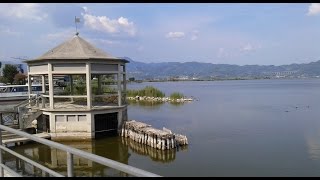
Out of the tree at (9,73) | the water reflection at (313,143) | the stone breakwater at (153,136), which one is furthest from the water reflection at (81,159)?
the tree at (9,73)

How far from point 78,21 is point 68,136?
422 inches

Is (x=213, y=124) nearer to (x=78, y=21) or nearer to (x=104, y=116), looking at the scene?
(x=104, y=116)

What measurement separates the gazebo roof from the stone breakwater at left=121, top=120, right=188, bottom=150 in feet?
17.0

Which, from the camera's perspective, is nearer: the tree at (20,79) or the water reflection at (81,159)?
the water reflection at (81,159)

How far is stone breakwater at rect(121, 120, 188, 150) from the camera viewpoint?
23281 millimetres

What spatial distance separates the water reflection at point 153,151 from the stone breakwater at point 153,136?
320 mm

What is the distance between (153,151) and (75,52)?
9.42 metres

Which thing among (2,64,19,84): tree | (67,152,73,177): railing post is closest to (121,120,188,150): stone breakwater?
(67,152,73,177): railing post

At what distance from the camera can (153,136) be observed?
78.5 feet

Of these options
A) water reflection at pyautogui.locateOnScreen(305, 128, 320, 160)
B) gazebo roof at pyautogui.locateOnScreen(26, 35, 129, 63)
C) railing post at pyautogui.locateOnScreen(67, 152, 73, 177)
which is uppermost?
gazebo roof at pyautogui.locateOnScreen(26, 35, 129, 63)

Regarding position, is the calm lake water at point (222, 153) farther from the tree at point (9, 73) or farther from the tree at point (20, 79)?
the tree at point (9, 73)

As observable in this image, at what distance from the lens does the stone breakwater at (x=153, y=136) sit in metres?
23.3

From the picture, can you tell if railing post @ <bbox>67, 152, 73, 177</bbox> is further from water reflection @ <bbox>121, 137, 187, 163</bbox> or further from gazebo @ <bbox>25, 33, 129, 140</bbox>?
gazebo @ <bbox>25, 33, 129, 140</bbox>

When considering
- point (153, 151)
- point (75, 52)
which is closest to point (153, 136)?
point (153, 151)
